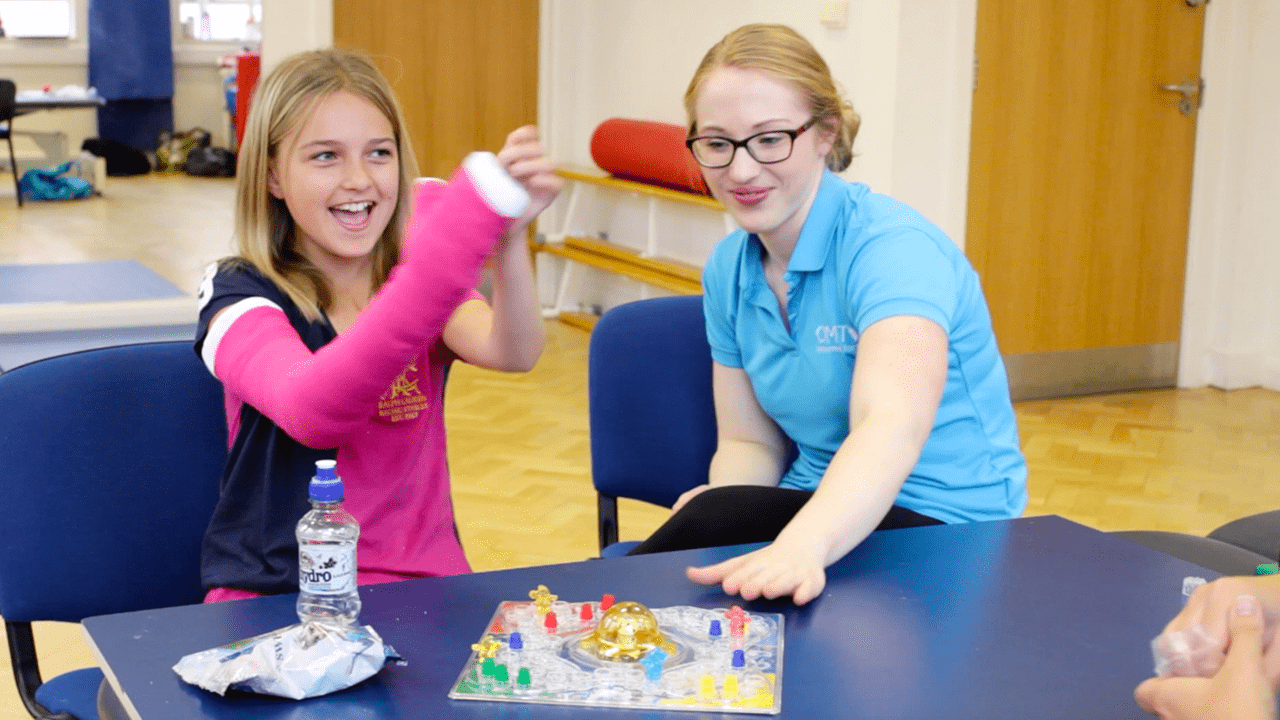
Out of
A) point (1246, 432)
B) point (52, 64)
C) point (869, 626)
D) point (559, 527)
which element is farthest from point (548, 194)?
point (1246, 432)

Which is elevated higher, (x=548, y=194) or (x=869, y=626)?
(x=548, y=194)

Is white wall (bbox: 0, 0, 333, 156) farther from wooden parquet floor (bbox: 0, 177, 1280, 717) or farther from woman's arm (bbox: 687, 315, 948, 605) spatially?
woman's arm (bbox: 687, 315, 948, 605)

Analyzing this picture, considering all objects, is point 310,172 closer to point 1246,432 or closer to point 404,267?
point 404,267

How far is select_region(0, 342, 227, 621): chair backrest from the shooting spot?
5.11 feet

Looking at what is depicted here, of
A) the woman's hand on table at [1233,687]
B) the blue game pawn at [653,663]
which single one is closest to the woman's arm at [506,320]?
the blue game pawn at [653,663]

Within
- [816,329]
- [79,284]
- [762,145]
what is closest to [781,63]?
[762,145]

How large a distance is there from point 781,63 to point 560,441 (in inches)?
110

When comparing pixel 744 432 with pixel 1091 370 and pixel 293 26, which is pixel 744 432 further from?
pixel 293 26

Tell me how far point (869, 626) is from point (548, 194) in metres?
0.51

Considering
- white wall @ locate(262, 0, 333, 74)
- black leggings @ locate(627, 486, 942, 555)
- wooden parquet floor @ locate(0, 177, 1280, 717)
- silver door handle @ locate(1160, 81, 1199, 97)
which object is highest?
white wall @ locate(262, 0, 333, 74)

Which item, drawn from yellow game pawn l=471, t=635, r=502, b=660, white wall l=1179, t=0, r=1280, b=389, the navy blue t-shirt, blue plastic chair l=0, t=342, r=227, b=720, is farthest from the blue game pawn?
white wall l=1179, t=0, r=1280, b=389

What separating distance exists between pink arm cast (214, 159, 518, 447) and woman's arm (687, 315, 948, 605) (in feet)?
1.12

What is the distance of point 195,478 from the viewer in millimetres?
1680

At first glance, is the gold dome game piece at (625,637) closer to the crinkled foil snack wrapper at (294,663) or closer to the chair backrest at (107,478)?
the crinkled foil snack wrapper at (294,663)
